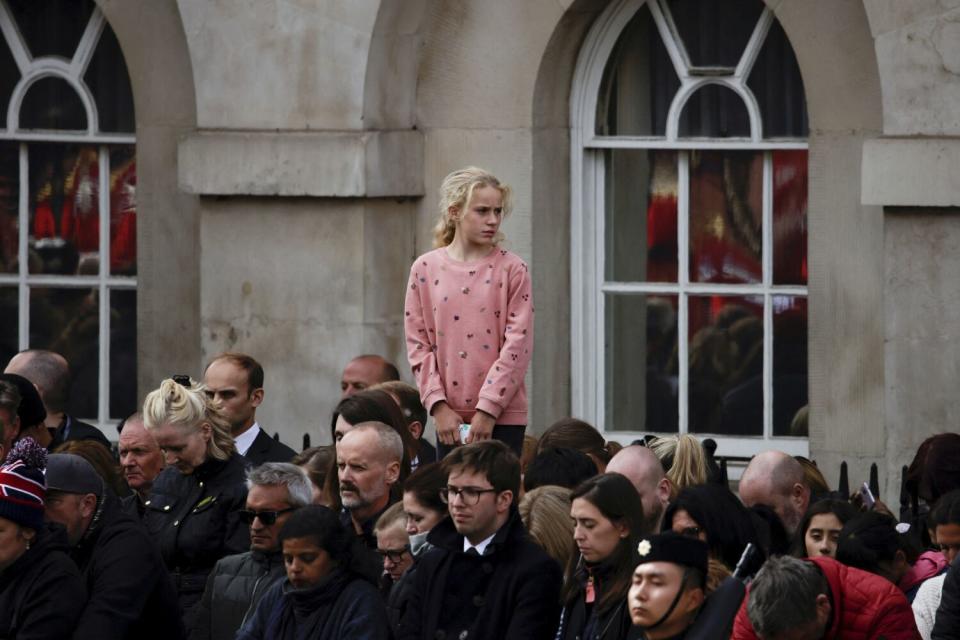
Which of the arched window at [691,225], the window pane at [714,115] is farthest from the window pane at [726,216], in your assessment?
the window pane at [714,115]

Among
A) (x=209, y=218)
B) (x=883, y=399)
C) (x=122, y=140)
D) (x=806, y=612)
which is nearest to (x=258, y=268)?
(x=209, y=218)

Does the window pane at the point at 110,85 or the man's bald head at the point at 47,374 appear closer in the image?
the man's bald head at the point at 47,374

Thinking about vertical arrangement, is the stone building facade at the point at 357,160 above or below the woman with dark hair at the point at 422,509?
above

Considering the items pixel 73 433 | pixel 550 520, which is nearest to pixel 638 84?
pixel 73 433

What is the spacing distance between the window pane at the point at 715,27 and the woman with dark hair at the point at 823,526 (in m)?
4.65

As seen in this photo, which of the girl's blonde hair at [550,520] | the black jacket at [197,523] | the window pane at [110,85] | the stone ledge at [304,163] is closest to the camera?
the girl's blonde hair at [550,520]

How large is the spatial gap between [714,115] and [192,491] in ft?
14.2

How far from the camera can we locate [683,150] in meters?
13.8

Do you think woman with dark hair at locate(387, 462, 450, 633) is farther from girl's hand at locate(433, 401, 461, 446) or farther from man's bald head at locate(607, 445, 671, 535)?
girl's hand at locate(433, 401, 461, 446)

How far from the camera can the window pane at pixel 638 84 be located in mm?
13773

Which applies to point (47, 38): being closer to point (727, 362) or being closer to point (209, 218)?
point (209, 218)

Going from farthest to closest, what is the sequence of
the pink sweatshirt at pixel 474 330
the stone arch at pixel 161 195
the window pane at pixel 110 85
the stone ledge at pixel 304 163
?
the window pane at pixel 110 85, the stone arch at pixel 161 195, the stone ledge at pixel 304 163, the pink sweatshirt at pixel 474 330

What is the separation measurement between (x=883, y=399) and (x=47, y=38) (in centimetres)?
552

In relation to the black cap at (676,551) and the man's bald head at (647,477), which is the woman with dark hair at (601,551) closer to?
the black cap at (676,551)
